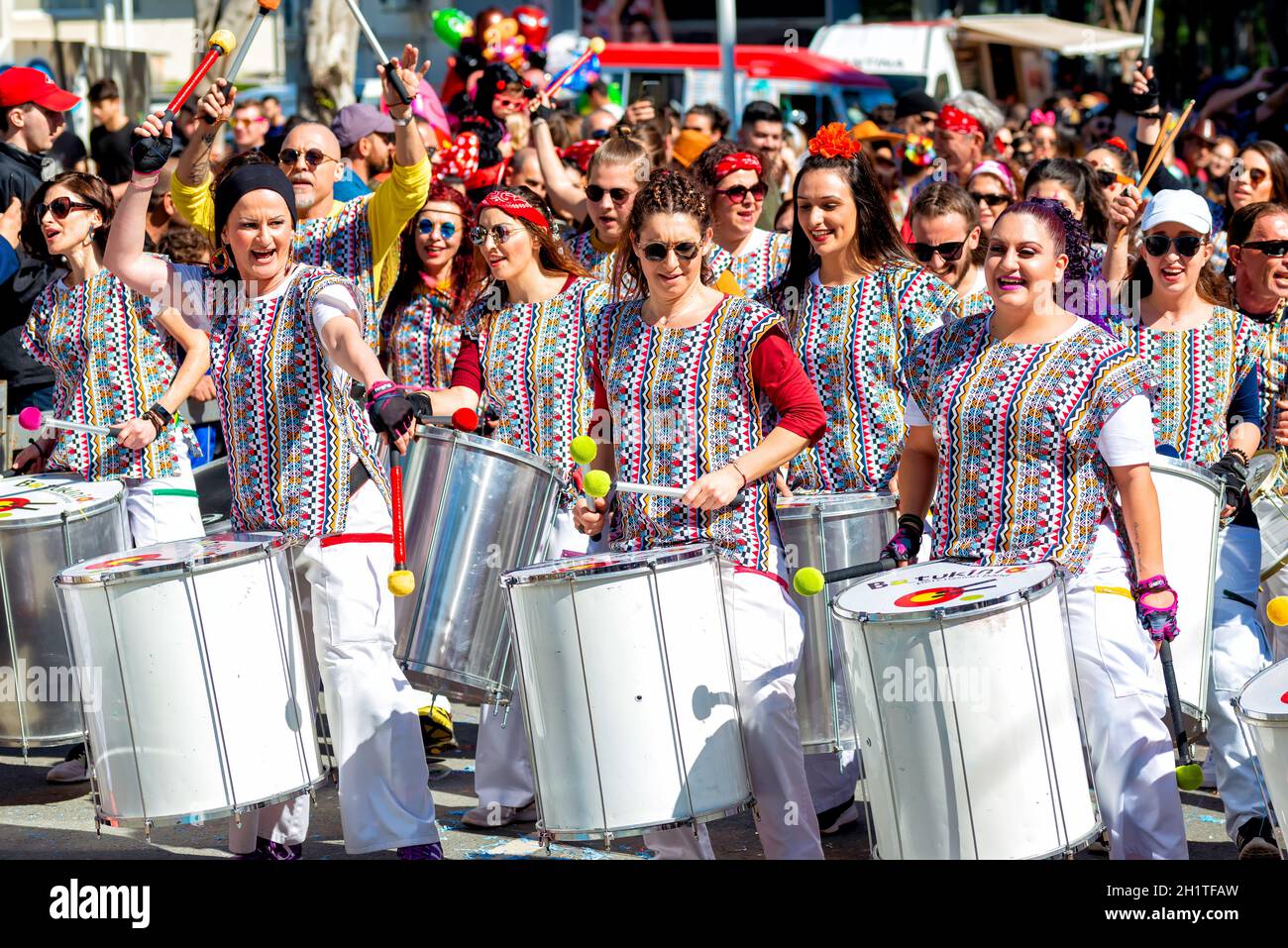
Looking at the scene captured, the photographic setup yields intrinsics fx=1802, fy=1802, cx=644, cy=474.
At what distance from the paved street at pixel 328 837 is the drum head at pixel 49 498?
0.94 metres

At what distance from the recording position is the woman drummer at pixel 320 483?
182 inches

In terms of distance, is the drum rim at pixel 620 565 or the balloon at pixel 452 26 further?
the balloon at pixel 452 26

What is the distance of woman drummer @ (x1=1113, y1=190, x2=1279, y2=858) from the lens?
192 inches

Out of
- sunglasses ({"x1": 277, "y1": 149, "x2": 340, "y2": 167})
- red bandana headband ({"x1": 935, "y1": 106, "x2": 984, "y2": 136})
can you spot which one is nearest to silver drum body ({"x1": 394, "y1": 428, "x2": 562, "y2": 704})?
sunglasses ({"x1": 277, "y1": 149, "x2": 340, "y2": 167})

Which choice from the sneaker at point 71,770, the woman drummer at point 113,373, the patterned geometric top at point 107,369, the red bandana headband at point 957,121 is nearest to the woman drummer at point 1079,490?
the woman drummer at point 113,373

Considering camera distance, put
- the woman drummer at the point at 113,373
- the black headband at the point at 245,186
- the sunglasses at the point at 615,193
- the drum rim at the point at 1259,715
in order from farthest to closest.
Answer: the sunglasses at the point at 615,193, the woman drummer at the point at 113,373, the black headband at the point at 245,186, the drum rim at the point at 1259,715

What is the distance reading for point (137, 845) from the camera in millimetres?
5254

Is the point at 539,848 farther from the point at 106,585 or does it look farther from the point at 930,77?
the point at 930,77

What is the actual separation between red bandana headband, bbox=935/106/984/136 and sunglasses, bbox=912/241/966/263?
288 centimetres

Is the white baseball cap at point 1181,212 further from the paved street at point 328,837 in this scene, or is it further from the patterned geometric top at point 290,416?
the patterned geometric top at point 290,416

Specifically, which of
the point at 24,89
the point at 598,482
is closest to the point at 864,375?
the point at 598,482
